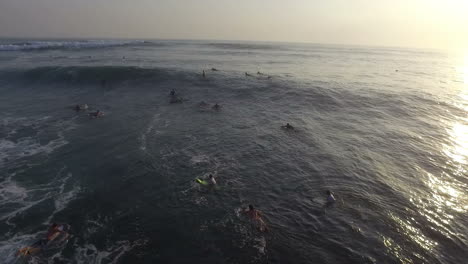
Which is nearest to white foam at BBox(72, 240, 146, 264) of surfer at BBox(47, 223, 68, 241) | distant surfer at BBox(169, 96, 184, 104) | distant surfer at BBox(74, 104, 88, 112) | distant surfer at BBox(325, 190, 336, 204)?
surfer at BBox(47, 223, 68, 241)

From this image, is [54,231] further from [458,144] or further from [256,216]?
[458,144]

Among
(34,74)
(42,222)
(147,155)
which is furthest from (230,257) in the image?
(34,74)

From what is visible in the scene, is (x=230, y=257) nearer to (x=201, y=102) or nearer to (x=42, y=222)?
(x=42, y=222)

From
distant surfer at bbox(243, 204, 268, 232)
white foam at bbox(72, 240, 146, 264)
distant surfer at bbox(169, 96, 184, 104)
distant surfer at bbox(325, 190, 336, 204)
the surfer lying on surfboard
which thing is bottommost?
white foam at bbox(72, 240, 146, 264)

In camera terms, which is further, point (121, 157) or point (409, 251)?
point (121, 157)

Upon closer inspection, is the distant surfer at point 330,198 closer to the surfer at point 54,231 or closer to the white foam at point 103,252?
the white foam at point 103,252

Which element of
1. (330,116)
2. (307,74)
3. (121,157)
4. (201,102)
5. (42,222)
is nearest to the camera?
(42,222)

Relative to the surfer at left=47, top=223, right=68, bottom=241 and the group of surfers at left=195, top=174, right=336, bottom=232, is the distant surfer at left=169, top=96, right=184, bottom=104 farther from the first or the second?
the surfer at left=47, top=223, right=68, bottom=241
